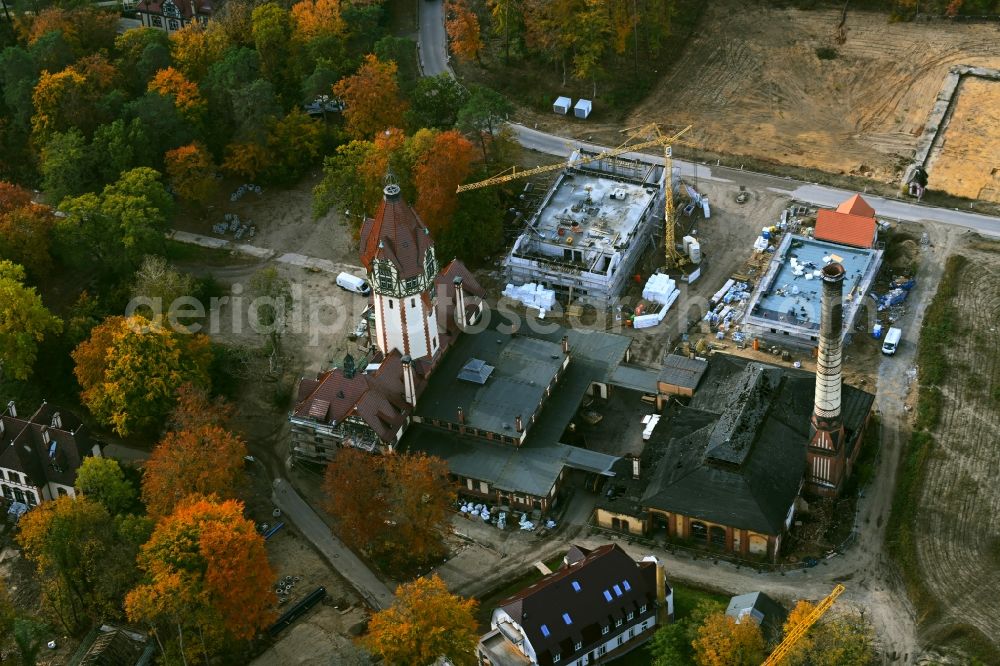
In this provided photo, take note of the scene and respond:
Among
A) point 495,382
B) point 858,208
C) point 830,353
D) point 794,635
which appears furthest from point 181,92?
point 794,635

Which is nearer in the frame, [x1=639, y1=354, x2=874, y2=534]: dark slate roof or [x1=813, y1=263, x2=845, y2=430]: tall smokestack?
[x1=813, y1=263, x2=845, y2=430]: tall smokestack

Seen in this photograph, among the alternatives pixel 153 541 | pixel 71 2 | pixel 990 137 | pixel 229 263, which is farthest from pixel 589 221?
pixel 71 2

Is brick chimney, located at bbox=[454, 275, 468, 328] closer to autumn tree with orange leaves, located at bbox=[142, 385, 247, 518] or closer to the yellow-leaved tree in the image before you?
autumn tree with orange leaves, located at bbox=[142, 385, 247, 518]

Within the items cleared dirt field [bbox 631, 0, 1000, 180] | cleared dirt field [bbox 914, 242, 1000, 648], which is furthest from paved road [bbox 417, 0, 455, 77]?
cleared dirt field [bbox 914, 242, 1000, 648]

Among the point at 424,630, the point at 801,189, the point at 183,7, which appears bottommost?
the point at 424,630

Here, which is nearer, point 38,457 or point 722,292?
point 38,457

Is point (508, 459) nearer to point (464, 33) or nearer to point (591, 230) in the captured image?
point (591, 230)

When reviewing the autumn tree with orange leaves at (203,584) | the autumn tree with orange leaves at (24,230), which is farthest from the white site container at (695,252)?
the autumn tree with orange leaves at (24,230)

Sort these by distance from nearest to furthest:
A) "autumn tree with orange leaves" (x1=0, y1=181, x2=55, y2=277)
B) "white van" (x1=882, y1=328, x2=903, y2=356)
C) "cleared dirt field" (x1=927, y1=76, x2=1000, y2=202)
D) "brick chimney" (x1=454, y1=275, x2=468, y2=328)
Result: "brick chimney" (x1=454, y1=275, x2=468, y2=328), "white van" (x1=882, y1=328, x2=903, y2=356), "autumn tree with orange leaves" (x1=0, y1=181, x2=55, y2=277), "cleared dirt field" (x1=927, y1=76, x2=1000, y2=202)
